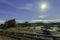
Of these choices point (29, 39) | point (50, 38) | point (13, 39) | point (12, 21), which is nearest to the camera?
point (50, 38)

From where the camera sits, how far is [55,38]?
534 inches

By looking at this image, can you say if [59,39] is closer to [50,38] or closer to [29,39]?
[50,38]

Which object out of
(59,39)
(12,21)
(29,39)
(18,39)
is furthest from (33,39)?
(12,21)

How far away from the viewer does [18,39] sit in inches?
619

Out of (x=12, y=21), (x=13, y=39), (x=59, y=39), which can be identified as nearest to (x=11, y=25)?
(x=12, y=21)

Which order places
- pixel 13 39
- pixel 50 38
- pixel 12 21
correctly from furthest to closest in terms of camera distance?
pixel 12 21
pixel 13 39
pixel 50 38

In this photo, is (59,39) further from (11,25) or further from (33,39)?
(11,25)

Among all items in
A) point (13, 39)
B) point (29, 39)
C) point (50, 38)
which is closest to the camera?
point (50, 38)

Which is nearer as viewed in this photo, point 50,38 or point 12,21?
point 50,38

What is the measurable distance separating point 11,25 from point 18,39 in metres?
34.4

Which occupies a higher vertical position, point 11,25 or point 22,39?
point 11,25

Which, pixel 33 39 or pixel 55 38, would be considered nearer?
pixel 55 38

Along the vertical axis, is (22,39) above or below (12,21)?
below

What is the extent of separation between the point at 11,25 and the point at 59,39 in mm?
37100
